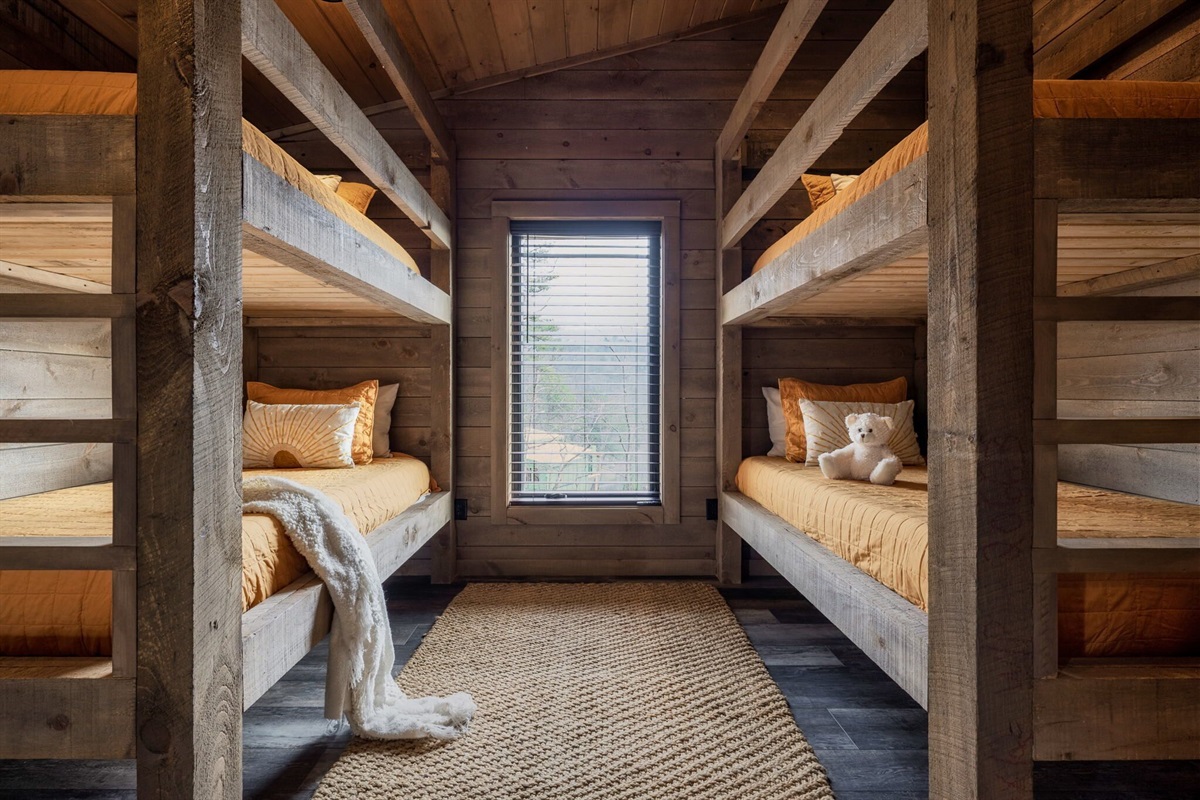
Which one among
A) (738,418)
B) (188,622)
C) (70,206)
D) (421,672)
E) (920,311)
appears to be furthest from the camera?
(738,418)

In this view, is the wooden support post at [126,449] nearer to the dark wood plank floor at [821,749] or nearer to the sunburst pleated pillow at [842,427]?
the dark wood plank floor at [821,749]

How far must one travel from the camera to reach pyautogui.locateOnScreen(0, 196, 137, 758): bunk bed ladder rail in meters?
1.02

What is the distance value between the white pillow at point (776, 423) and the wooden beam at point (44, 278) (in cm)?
255

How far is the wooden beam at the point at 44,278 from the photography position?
5.72 feet

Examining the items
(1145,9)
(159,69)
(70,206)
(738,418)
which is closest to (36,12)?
(70,206)

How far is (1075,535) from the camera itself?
4.17 feet

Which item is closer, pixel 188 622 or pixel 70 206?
pixel 188 622

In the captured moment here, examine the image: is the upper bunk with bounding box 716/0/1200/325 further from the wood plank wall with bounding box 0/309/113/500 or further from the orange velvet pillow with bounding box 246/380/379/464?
the wood plank wall with bounding box 0/309/113/500

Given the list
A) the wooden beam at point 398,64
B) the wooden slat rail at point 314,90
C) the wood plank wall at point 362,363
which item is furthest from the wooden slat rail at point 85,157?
the wood plank wall at point 362,363

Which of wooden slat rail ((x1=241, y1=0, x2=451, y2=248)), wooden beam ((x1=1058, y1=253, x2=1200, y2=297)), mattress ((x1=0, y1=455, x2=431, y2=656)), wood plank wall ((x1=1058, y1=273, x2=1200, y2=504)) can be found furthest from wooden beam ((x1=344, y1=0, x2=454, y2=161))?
wood plank wall ((x1=1058, y1=273, x2=1200, y2=504))

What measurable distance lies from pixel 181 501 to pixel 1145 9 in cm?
265

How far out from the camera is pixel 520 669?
2.09 meters

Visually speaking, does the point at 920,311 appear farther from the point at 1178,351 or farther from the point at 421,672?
the point at 421,672

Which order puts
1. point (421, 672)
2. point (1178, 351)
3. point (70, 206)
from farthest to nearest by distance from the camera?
point (421, 672)
point (1178, 351)
point (70, 206)
